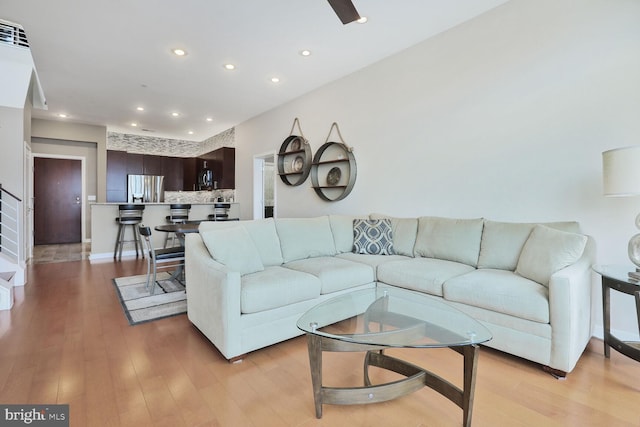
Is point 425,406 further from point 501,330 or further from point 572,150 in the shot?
point 572,150

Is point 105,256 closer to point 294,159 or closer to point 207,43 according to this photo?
point 294,159

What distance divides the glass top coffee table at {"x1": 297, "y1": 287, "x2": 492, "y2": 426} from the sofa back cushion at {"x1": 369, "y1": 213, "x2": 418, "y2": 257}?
147 centimetres

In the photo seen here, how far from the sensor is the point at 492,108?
307cm

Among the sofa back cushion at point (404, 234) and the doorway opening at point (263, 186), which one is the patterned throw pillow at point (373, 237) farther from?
the doorway opening at point (263, 186)

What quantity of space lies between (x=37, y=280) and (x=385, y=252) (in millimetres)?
4607

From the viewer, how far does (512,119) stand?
2.94m

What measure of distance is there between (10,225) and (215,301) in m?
4.13

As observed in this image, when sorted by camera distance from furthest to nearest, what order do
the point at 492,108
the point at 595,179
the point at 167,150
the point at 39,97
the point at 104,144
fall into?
the point at 167,150 < the point at 104,144 < the point at 39,97 < the point at 492,108 < the point at 595,179

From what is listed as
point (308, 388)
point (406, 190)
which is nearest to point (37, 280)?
point (308, 388)

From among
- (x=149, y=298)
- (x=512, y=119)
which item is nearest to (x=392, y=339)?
(x=512, y=119)

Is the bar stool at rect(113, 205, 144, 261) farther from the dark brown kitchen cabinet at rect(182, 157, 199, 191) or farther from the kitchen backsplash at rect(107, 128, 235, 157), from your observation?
the dark brown kitchen cabinet at rect(182, 157, 199, 191)

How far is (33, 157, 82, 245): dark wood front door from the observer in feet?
24.2

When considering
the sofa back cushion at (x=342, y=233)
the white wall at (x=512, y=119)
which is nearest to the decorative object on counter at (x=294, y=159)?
the white wall at (x=512, y=119)

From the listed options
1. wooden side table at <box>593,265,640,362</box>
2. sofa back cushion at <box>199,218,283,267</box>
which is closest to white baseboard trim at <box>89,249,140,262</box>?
sofa back cushion at <box>199,218,283,267</box>
